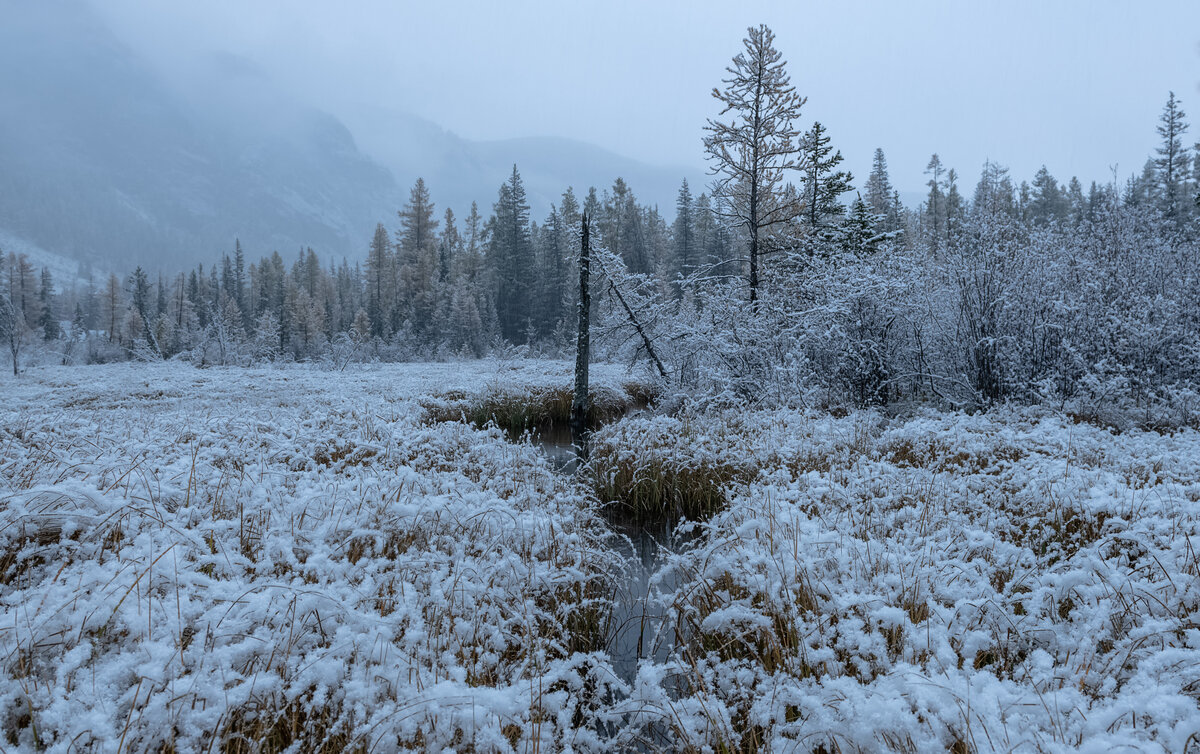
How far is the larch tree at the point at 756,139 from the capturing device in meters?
15.0

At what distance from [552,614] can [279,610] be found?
1653 mm

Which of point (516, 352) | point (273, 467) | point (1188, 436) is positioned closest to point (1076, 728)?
point (273, 467)

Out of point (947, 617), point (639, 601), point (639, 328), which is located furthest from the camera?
point (639, 328)

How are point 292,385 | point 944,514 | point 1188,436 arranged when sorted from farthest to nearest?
point 292,385
point 1188,436
point 944,514

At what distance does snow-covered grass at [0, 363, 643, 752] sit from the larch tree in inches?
495

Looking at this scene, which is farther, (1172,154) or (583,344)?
(1172,154)

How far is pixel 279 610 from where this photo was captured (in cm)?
240

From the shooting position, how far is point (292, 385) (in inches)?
711

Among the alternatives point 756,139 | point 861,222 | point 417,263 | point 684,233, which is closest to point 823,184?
point 861,222

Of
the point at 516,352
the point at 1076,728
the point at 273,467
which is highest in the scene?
the point at 516,352

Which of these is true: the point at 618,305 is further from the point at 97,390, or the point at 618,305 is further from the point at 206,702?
the point at 97,390

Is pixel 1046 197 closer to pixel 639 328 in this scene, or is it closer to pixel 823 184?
pixel 823 184

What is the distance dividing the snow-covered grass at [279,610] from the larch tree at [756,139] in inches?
495

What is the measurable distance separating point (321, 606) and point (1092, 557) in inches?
167
